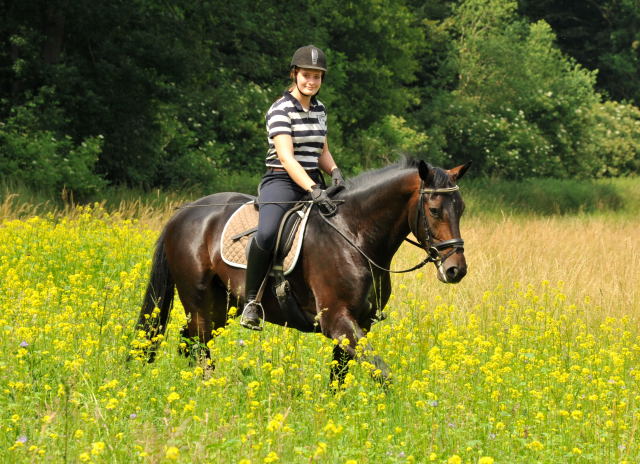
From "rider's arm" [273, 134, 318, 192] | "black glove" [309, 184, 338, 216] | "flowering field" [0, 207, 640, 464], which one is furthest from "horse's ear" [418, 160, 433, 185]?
"flowering field" [0, 207, 640, 464]

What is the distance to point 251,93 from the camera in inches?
1089

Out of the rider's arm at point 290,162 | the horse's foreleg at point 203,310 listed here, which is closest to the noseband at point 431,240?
the rider's arm at point 290,162

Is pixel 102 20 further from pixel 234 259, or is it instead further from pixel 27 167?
pixel 234 259

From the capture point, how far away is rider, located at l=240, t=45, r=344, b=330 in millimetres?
6871

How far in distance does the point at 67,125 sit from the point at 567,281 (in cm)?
1339

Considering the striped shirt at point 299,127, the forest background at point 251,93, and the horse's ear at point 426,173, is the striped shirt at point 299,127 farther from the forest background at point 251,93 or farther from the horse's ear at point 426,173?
the horse's ear at point 426,173

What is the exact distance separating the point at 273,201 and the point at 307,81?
2.98ft

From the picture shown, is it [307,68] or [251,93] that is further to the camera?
[251,93]

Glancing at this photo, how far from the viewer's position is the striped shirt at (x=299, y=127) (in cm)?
695

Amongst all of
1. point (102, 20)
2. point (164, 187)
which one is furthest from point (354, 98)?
point (102, 20)

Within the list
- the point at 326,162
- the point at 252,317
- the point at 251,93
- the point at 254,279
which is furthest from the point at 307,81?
the point at 251,93

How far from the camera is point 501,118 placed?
4028 cm

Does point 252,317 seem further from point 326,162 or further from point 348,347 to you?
point 326,162

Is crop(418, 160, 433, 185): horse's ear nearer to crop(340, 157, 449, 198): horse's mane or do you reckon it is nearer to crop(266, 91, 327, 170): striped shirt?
crop(340, 157, 449, 198): horse's mane
